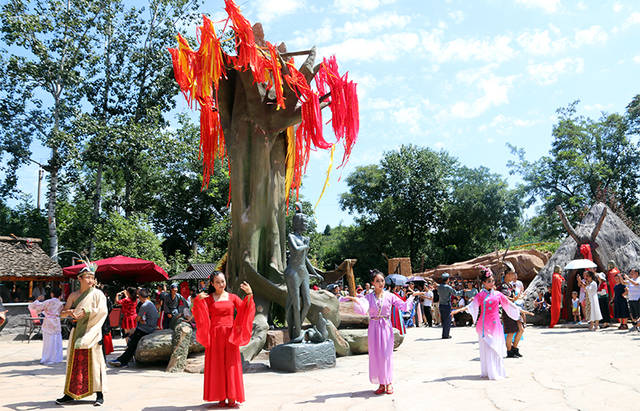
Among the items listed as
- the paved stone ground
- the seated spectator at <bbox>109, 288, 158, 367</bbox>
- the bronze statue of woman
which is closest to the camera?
the paved stone ground

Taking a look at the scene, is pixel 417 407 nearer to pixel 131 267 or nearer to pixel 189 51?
pixel 189 51

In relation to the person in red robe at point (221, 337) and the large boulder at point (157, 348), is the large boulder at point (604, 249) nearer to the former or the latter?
the large boulder at point (157, 348)

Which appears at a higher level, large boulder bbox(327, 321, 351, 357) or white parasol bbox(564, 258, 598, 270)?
white parasol bbox(564, 258, 598, 270)

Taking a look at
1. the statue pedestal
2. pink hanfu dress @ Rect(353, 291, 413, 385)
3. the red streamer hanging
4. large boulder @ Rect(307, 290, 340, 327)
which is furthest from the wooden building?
pink hanfu dress @ Rect(353, 291, 413, 385)

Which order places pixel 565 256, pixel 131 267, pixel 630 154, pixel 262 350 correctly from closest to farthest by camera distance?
1. pixel 262 350
2. pixel 131 267
3. pixel 565 256
4. pixel 630 154

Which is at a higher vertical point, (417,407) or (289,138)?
(289,138)

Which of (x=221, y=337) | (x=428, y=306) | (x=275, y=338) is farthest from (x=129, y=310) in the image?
(x=428, y=306)

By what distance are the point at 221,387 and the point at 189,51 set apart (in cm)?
652

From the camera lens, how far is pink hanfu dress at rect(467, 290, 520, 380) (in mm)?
6520

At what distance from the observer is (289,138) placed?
1107cm

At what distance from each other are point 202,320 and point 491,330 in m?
3.87

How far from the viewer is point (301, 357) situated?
7.60 m

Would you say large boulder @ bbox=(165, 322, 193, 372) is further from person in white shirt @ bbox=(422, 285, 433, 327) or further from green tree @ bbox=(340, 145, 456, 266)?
green tree @ bbox=(340, 145, 456, 266)

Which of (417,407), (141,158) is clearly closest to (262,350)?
(417,407)
